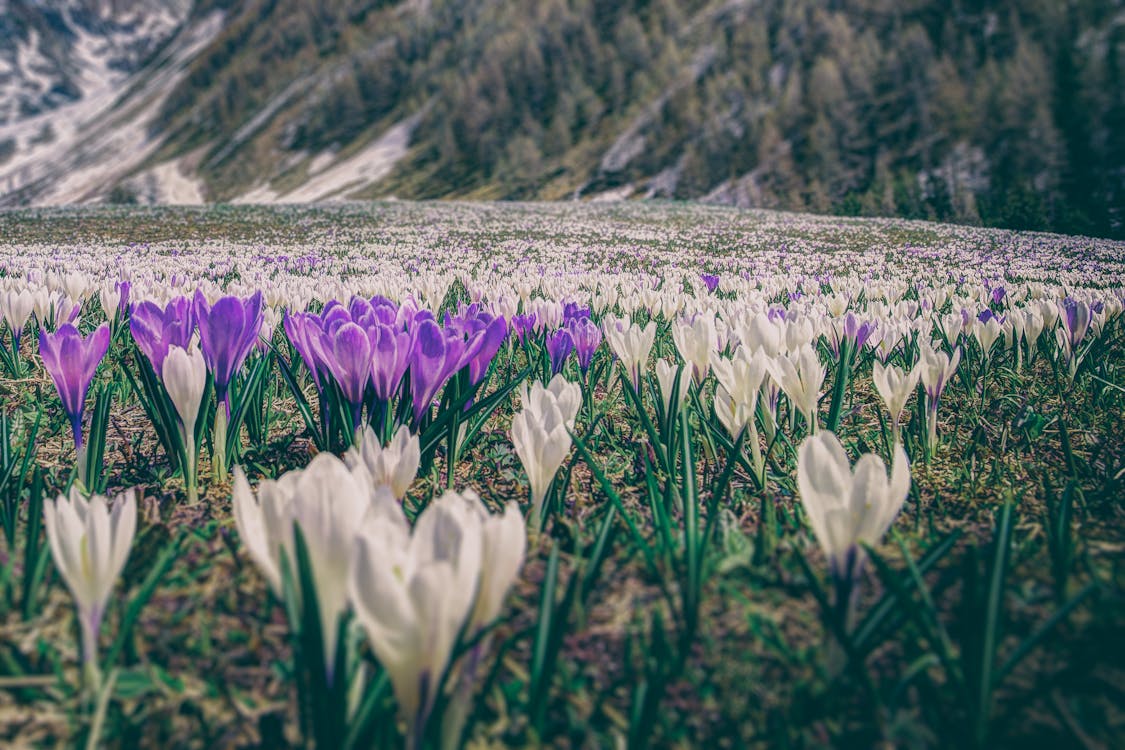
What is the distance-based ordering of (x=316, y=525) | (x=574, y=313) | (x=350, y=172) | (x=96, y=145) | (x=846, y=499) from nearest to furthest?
(x=316, y=525) < (x=846, y=499) < (x=574, y=313) < (x=350, y=172) < (x=96, y=145)

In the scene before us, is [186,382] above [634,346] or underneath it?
underneath

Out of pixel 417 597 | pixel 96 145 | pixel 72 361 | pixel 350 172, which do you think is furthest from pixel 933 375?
pixel 96 145

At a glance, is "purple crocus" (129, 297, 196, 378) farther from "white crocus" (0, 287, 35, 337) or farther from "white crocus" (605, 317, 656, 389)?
"white crocus" (0, 287, 35, 337)

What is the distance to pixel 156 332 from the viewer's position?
144 centimetres

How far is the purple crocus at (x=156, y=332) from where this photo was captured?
1.41 metres

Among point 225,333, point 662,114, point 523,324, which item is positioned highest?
point 662,114

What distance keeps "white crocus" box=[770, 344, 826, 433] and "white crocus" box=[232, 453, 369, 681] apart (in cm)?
117

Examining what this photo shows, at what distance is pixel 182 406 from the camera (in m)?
1.37

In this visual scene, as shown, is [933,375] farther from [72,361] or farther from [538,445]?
[72,361]

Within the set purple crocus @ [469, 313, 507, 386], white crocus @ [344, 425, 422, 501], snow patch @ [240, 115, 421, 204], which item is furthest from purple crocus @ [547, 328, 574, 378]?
snow patch @ [240, 115, 421, 204]

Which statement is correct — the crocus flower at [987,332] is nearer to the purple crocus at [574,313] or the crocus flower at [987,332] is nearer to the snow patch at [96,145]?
the purple crocus at [574,313]

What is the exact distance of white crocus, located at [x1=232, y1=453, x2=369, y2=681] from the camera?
2.22ft

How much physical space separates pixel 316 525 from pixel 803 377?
130 cm

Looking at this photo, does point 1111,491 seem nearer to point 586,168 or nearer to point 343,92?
point 586,168
